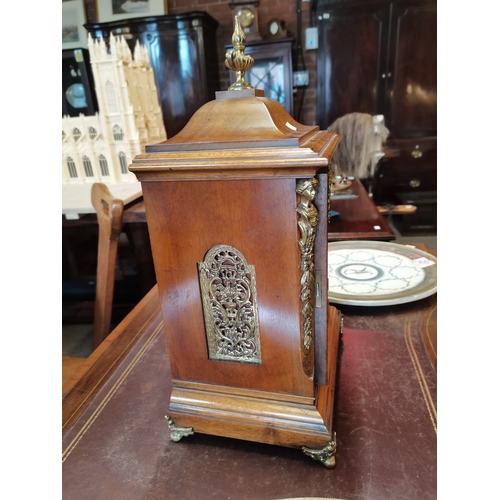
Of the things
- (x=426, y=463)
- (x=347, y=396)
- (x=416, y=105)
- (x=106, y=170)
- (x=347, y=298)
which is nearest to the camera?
(x=426, y=463)

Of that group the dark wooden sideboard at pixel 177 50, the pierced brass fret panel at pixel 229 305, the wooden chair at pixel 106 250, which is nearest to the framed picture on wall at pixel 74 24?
the dark wooden sideboard at pixel 177 50

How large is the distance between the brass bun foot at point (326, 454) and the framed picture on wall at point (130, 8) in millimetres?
3785

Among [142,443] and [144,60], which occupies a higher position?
[144,60]

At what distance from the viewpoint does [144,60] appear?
245 cm

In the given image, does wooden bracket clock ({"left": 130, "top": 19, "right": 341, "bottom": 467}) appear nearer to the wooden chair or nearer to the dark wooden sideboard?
the wooden chair

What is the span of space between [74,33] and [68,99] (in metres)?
0.61

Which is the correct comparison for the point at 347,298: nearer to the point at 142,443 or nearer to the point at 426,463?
the point at 426,463

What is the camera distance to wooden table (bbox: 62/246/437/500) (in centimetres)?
46

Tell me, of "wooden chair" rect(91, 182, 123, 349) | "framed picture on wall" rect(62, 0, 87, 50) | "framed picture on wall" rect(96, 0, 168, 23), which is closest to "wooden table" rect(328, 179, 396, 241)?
"wooden chair" rect(91, 182, 123, 349)

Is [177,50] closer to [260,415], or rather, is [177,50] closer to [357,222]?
[357,222]

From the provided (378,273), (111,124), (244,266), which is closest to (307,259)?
(244,266)

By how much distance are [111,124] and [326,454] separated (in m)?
2.19

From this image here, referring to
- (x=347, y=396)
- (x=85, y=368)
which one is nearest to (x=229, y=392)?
(x=347, y=396)

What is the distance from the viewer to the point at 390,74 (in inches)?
114
